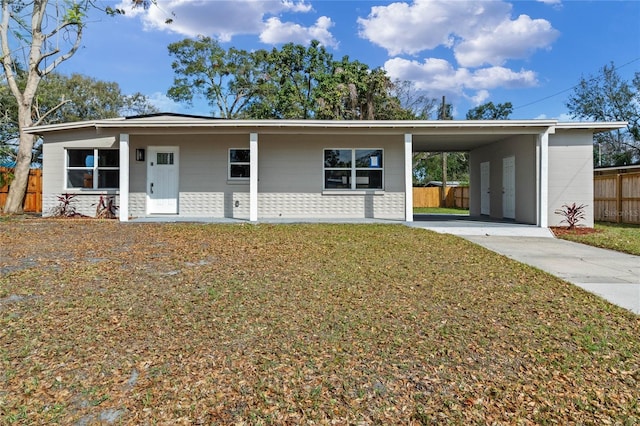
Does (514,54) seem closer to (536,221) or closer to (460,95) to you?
(460,95)

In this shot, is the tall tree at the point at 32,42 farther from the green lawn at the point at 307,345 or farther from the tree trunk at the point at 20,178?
the green lawn at the point at 307,345

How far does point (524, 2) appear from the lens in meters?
15.0

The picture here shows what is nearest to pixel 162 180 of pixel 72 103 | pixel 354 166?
pixel 354 166

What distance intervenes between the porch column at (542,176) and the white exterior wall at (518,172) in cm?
36

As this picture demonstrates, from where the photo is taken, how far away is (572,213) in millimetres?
11094

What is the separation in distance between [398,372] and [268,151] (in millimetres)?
10436

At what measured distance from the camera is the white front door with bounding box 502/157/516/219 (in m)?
12.6

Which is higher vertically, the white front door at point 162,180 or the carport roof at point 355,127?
the carport roof at point 355,127

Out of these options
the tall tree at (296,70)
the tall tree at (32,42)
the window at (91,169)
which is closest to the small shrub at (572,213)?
the window at (91,169)

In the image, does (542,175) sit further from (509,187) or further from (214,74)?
(214,74)

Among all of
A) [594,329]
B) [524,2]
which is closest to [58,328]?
[594,329]

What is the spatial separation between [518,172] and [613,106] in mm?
21191

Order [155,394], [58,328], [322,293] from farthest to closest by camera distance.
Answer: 1. [322,293]
2. [58,328]
3. [155,394]

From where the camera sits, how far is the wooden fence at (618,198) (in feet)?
44.2
